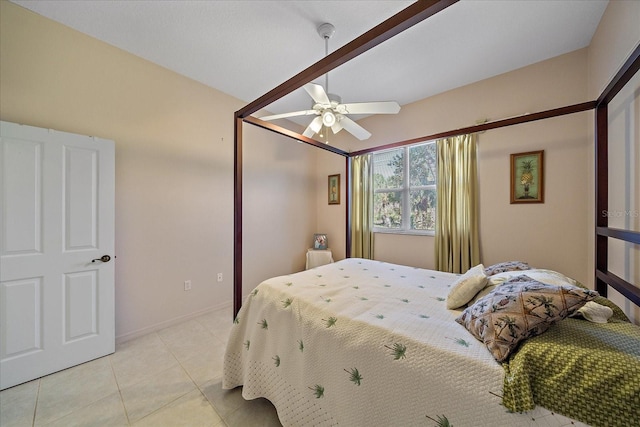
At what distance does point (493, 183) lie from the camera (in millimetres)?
2662

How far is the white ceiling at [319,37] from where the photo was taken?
1795 millimetres

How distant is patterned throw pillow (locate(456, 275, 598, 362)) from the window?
219 centimetres

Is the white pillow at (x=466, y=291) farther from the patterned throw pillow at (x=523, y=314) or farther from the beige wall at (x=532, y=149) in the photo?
the beige wall at (x=532, y=149)

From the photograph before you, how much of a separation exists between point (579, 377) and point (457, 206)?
7.55 ft

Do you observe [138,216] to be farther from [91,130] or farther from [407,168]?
[407,168]

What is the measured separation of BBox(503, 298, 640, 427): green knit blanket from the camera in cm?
70

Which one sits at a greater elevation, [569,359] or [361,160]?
[361,160]

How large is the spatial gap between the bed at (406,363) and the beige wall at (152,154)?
1.46m

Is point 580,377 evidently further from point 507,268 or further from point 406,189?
point 406,189

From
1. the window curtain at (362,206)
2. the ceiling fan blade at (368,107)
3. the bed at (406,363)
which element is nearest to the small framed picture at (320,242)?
the window curtain at (362,206)

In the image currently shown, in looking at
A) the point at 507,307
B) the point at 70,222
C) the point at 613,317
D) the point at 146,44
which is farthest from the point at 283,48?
the point at 613,317

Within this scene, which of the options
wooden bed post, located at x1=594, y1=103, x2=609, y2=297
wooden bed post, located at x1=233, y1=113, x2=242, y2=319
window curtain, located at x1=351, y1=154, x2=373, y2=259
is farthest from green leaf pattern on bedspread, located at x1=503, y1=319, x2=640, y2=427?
window curtain, located at x1=351, y1=154, x2=373, y2=259

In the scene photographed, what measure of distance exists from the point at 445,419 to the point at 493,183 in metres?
2.56

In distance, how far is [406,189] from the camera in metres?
3.40
